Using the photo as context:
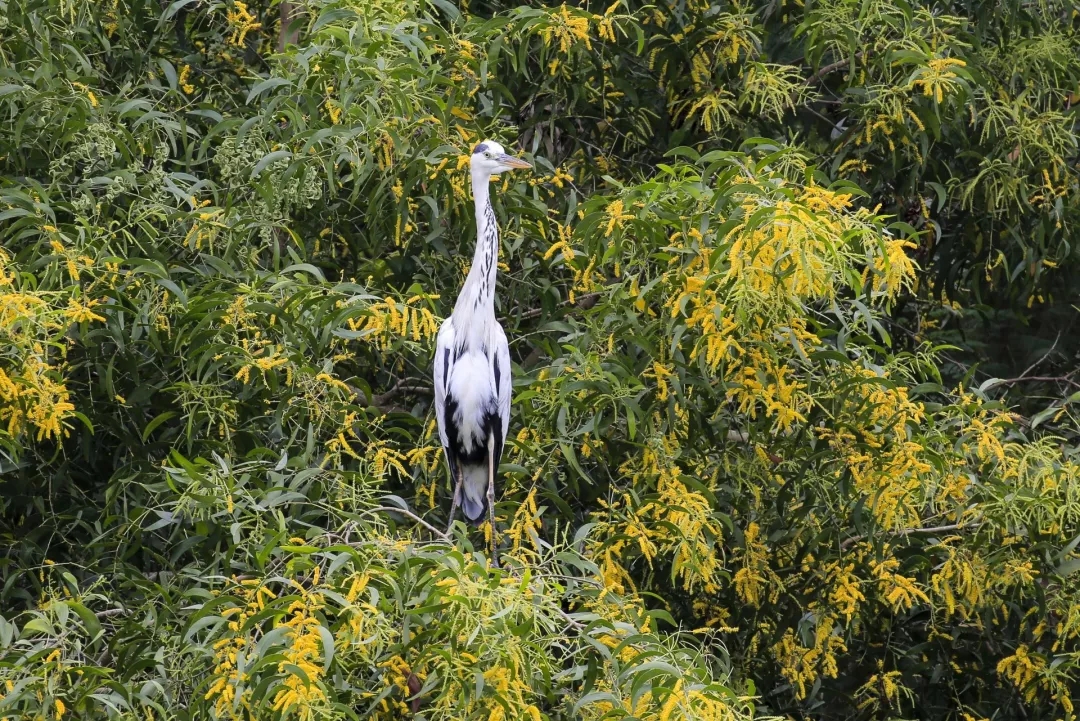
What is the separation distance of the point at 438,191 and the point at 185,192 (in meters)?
0.61

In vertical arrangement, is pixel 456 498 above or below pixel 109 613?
below

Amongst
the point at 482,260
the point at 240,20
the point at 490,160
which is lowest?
the point at 482,260

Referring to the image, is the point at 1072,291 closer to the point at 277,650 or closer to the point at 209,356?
the point at 209,356

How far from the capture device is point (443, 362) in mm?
4059

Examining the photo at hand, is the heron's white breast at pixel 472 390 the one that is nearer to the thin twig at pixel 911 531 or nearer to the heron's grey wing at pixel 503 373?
the heron's grey wing at pixel 503 373

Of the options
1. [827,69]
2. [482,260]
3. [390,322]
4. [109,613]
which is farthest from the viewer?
[827,69]

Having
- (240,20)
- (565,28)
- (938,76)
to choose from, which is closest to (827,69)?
(938,76)

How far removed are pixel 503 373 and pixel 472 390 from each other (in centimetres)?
9

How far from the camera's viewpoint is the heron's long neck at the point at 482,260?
12.3ft

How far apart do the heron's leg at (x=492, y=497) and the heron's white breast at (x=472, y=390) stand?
8 centimetres

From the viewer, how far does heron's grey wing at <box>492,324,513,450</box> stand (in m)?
4.00

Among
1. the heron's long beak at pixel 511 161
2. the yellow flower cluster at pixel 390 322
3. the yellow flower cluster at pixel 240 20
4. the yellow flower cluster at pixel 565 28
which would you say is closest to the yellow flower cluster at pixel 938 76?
the yellow flower cluster at pixel 565 28

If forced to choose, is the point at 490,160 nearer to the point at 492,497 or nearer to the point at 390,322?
the point at 390,322

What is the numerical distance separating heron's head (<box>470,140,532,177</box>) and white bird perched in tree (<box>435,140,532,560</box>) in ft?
0.23
